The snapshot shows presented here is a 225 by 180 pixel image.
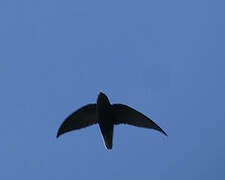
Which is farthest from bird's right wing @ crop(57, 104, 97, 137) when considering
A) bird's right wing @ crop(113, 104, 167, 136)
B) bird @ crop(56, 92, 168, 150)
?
bird's right wing @ crop(113, 104, 167, 136)

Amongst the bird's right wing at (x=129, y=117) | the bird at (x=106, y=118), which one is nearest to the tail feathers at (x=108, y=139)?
the bird at (x=106, y=118)

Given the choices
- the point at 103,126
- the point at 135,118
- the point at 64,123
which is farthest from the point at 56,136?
the point at 135,118

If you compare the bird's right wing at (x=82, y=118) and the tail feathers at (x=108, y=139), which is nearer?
the tail feathers at (x=108, y=139)

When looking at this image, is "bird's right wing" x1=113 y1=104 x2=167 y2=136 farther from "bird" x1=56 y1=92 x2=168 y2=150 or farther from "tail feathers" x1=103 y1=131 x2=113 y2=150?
"tail feathers" x1=103 y1=131 x2=113 y2=150

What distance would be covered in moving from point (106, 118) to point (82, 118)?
77 centimetres

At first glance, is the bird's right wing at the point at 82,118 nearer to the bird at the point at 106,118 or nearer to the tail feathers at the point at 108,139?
the bird at the point at 106,118

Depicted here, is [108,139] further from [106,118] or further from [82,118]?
[82,118]

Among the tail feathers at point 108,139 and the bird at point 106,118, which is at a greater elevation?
the bird at point 106,118

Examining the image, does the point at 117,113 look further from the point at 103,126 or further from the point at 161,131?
the point at 161,131

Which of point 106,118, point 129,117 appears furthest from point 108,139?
point 129,117

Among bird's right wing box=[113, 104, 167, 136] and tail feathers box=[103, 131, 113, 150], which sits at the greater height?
bird's right wing box=[113, 104, 167, 136]

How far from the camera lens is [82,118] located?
11.8 meters

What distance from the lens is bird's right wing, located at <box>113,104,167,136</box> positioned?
456 inches

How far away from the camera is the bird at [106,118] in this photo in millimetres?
11305
